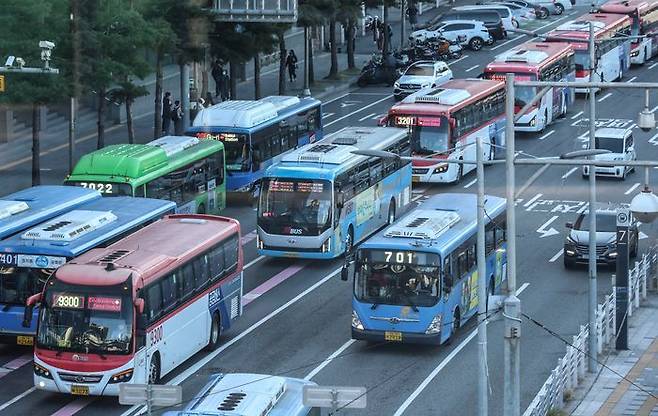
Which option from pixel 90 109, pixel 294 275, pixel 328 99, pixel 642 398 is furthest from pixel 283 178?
pixel 328 99

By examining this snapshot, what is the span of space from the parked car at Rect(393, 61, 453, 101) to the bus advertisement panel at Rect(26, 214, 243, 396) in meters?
37.1

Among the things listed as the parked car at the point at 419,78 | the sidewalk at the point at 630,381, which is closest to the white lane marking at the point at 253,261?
the sidewalk at the point at 630,381

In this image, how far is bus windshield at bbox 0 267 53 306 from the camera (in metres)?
36.4

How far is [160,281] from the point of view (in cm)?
3466

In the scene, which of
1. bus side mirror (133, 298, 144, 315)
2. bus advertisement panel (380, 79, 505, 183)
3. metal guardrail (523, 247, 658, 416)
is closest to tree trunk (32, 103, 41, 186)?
bus advertisement panel (380, 79, 505, 183)

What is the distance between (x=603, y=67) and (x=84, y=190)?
3774cm

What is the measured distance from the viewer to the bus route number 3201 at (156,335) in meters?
34.1

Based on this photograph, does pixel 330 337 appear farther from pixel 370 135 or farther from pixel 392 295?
pixel 370 135

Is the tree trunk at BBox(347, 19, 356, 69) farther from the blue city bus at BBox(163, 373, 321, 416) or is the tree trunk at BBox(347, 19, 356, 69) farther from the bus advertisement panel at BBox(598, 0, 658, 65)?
the blue city bus at BBox(163, 373, 321, 416)

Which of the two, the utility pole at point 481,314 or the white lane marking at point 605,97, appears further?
the white lane marking at point 605,97

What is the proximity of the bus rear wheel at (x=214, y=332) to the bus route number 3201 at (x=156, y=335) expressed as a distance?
333 centimetres

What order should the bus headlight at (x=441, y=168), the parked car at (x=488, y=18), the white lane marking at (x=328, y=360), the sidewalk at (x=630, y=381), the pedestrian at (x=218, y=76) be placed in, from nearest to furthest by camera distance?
the sidewalk at (x=630, y=381) < the white lane marking at (x=328, y=360) < the bus headlight at (x=441, y=168) < the pedestrian at (x=218, y=76) < the parked car at (x=488, y=18)

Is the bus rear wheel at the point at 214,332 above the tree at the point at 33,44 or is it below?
below

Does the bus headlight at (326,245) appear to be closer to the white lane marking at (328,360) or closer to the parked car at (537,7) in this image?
the white lane marking at (328,360)
